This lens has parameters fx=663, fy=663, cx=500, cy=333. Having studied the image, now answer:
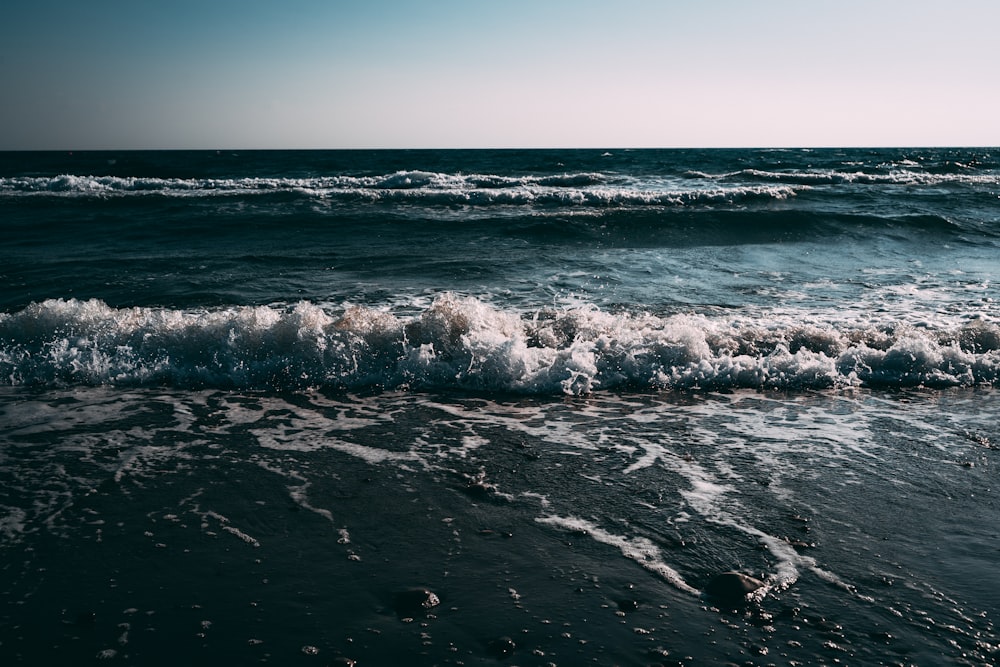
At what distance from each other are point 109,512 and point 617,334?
183 inches

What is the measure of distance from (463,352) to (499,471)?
→ 224 cm

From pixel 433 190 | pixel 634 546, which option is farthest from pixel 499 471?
pixel 433 190

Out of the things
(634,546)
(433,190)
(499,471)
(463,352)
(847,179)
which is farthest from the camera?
(847,179)

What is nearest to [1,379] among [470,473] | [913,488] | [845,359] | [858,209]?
[470,473]

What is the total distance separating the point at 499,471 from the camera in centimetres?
423

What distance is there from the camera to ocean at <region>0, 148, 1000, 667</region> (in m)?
2.74

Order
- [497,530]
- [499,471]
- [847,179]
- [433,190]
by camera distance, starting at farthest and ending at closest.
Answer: [847,179], [433,190], [499,471], [497,530]

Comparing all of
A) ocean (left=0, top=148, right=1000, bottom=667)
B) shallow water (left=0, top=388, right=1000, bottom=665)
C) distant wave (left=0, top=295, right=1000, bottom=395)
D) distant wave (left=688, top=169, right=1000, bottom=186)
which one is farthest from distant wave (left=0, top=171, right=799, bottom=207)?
shallow water (left=0, top=388, right=1000, bottom=665)

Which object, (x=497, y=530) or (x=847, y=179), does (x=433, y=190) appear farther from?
(x=497, y=530)

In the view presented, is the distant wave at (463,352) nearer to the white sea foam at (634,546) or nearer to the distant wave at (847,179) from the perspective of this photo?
the white sea foam at (634,546)

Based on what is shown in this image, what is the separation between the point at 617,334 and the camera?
6.74 metres

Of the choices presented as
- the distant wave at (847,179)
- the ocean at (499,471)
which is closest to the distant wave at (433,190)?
the distant wave at (847,179)

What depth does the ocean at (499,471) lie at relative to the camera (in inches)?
108

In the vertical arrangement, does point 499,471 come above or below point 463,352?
below
